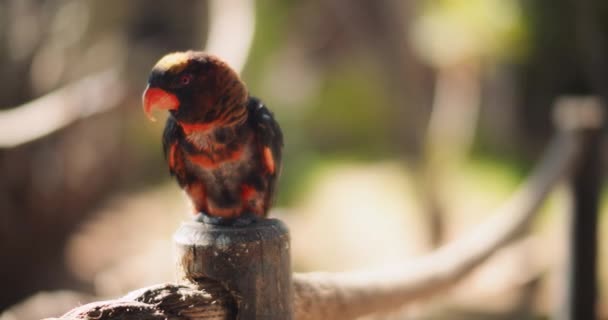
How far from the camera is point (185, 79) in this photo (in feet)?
3.46

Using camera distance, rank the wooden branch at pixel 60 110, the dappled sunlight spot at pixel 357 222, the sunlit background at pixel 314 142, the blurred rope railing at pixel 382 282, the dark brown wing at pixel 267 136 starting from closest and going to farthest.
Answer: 1. the blurred rope railing at pixel 382 282
2. the dark brown wing at pixel 267 136
3. the wooden branch at pixel 60 110
4. the sunlit background at pixel 314 142
5. the dappled sunlight spot at pixel 357 222

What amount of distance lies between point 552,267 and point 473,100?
2855 millimetres

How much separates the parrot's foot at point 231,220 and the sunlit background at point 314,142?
3.11ft

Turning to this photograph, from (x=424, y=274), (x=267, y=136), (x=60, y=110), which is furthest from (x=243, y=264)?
(x=60, y=110)

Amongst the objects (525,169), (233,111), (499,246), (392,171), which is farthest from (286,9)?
(233,111)

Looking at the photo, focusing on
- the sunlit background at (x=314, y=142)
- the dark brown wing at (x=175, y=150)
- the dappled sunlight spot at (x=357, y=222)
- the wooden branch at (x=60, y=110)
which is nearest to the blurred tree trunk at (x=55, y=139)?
the sunlit background at (x=314, y=142)

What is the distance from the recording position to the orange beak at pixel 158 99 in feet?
3.45

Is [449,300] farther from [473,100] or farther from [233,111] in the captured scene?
[473,100]

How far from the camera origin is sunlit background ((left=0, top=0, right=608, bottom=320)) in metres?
3.24

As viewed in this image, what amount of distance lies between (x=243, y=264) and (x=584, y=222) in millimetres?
1609

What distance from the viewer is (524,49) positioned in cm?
544

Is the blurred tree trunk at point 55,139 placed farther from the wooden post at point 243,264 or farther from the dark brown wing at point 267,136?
the wooden post at point 243,264

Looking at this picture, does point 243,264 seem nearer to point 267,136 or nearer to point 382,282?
point 267,136

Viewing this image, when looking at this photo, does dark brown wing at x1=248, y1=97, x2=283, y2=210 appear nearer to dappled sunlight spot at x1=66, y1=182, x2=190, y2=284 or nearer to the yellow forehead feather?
the yellow forehead feather
